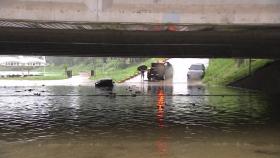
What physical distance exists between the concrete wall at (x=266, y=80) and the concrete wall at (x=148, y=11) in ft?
101

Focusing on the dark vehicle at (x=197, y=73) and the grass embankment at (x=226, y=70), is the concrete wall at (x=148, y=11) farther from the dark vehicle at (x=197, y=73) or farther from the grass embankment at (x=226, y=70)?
the dark vehicle at (x=197, y=73)

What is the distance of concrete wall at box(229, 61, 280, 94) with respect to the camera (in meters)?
44.8

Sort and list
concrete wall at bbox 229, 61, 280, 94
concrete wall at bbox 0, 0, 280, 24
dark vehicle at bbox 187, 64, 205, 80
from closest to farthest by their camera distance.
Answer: concrete wall at bbox 0, 0, 280, 24 < concrete wall at bbox 229, 61, 280, 94 < dark vehicle at bbox 187, 64, 205, 80

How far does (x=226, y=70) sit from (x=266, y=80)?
52.4ft

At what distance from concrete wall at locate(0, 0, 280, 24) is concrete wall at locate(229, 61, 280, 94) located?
30.9 meters

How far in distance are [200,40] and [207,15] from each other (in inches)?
278

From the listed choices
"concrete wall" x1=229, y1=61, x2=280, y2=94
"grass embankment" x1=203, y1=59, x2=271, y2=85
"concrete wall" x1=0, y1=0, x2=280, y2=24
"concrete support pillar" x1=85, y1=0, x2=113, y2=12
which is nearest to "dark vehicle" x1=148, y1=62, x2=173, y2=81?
"grass embankment" x1=203, y1=59, x2=271, y2=85

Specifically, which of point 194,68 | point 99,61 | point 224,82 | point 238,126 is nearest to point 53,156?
point 238,126

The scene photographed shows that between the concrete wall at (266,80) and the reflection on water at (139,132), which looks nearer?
the reflection on water at (139,132)

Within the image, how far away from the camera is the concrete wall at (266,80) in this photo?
1763 inches

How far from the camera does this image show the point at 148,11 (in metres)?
13.9

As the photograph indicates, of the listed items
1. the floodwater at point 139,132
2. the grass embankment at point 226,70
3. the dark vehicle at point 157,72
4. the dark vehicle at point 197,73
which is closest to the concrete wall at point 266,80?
the grass embankment at point 226,70

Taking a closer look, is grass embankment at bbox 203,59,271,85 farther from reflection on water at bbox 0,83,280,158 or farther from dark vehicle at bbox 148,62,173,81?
reflection on water at bbox 0,83,280,158

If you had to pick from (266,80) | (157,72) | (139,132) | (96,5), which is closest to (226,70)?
(157,72)
